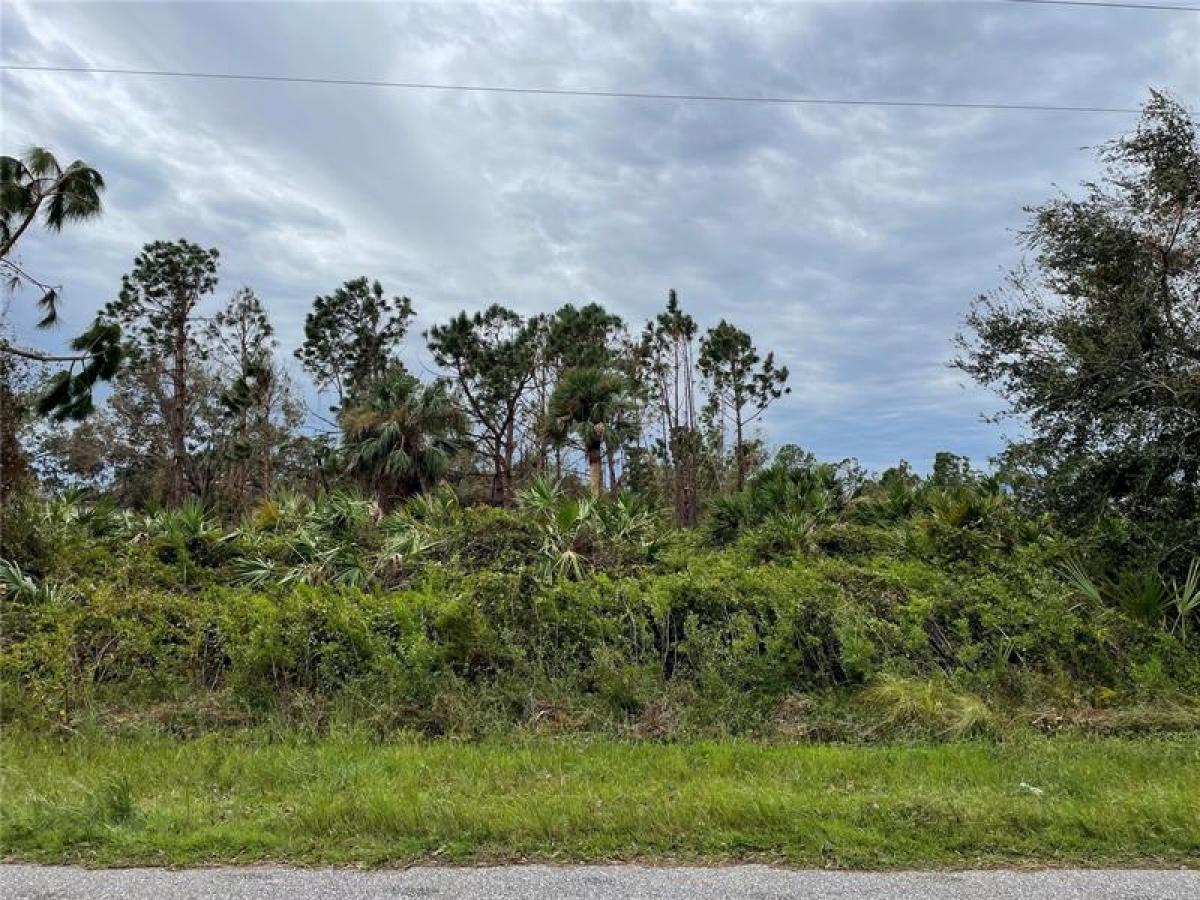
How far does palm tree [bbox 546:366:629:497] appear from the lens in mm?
26438

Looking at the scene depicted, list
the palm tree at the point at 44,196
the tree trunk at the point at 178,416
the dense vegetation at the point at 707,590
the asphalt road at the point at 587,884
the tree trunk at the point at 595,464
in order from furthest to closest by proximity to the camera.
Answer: the tree trunk at the point at 178,416
the tree trunk at the point at 595,464
the palm tree at the point at 44,196
the dense vegetation at the point at 707,590
the asphalt road at the point at 587,884

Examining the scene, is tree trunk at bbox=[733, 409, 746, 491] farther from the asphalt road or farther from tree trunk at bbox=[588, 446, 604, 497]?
the asphalt road

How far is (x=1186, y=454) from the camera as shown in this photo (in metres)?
9.09

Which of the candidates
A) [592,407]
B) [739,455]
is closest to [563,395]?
[592,407]

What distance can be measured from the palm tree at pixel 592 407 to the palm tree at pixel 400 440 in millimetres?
3938

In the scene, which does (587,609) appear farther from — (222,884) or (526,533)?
(222,884)

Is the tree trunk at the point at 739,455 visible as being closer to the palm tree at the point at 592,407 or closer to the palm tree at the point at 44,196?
the palm tree at the point at 592,407

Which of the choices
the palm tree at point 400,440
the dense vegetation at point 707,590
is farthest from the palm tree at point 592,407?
the dense vegetation at point 707,590

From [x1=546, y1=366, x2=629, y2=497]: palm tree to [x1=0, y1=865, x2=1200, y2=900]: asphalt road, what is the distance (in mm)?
22393

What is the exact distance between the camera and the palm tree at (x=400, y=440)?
2453cm

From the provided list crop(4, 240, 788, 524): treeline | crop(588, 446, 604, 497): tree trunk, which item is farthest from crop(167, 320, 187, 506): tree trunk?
crop(588, 446, 604, 497): tree trunk

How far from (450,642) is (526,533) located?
459cm

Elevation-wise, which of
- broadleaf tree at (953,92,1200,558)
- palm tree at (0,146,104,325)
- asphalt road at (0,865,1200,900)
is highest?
palm tree at (0,146,104,325)

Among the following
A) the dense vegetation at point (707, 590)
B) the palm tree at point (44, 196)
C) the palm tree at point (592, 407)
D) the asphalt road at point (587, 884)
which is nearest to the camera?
the asphalt road at point (587, 884)
